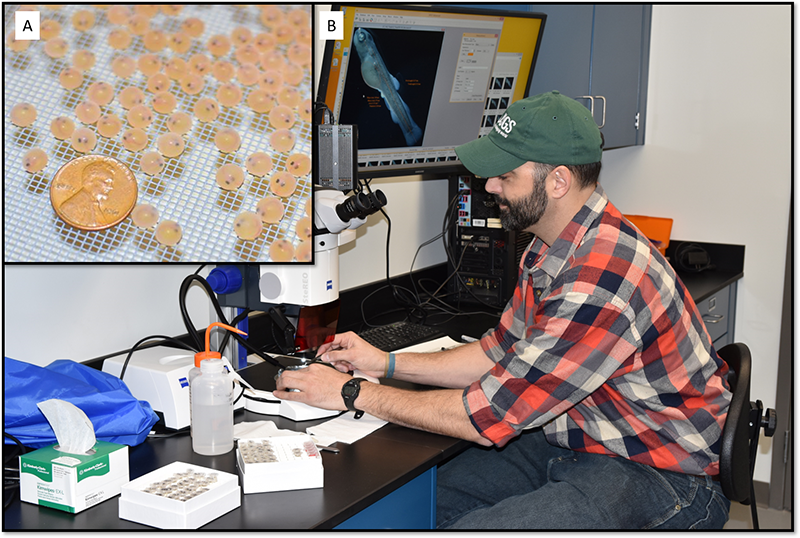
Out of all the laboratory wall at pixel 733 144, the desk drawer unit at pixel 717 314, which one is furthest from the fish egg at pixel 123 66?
the laboratory wall at pixel 733 144

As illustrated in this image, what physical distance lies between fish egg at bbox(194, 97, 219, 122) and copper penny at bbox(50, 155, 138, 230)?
0.16 m

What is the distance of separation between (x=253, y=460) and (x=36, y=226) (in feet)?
1.74

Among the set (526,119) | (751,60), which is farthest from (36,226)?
(751,60)

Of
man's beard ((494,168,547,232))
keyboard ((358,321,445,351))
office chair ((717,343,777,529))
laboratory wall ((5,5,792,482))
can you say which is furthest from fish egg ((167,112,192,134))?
office chair ((717,343,777,529))

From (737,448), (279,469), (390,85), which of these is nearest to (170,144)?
(279,469)

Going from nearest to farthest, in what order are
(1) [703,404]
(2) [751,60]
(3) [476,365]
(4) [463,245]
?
1. (1) [703,404]
2. (3) [476,365]
3. (4) [463,245]
4. (2) [751,60]

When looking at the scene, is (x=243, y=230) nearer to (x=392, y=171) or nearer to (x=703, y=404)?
(x=392, y=171)

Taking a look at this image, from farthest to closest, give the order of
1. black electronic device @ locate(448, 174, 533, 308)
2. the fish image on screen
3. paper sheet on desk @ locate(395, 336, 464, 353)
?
black electronic device @ locate(448, 174, 533, 308) < paper sheet on desk @ locate(395, 336, 464, 353) < the fish image on screen

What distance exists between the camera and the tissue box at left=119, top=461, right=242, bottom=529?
1.04 m

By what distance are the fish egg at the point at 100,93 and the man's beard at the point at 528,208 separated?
32.2 inches

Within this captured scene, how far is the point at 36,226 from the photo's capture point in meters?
1.20

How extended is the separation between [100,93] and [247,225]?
33cm

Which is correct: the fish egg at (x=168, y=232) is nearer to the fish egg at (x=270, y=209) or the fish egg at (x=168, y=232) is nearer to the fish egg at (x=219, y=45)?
the fish egg at (x=270, y=209)

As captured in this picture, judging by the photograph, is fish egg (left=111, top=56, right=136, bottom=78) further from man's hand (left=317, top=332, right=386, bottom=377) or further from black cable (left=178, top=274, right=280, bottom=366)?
man's hand (left=317, top=332, right=386, bottom=377)
